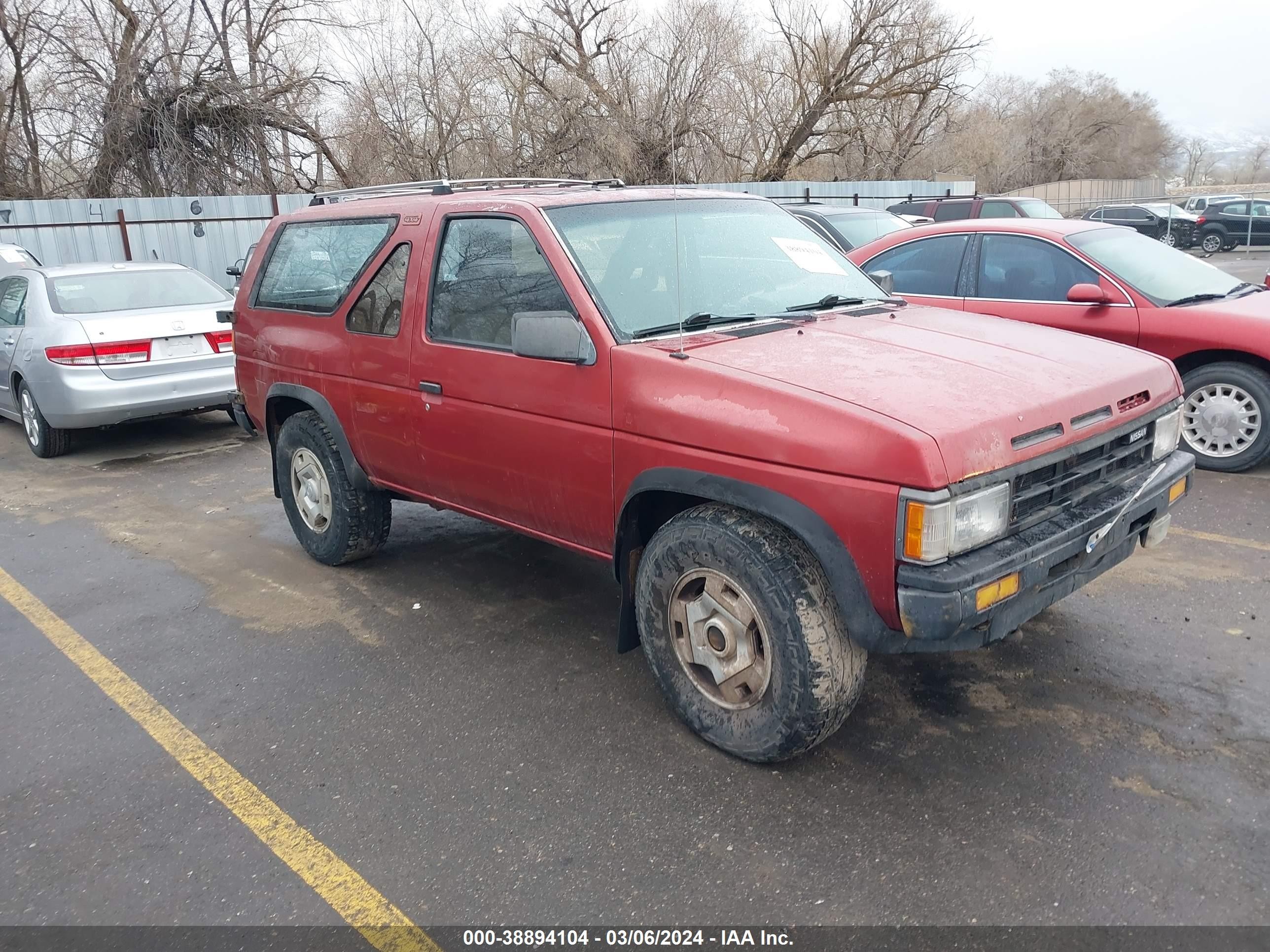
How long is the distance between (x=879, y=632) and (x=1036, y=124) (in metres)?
61.2

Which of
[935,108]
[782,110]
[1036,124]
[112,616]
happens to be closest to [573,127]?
[782,110]

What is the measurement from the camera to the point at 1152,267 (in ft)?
22.3

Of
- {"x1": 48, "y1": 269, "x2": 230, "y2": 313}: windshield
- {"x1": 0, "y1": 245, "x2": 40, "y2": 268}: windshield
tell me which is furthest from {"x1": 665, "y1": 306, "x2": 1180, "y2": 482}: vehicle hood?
{"x1": 0, "y1": 245, "x2": 40, "y2": 268}: windshield

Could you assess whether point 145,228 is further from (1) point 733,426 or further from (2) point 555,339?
(1) point 733,426

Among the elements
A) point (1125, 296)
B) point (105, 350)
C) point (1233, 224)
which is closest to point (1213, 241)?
point (1233, 224)

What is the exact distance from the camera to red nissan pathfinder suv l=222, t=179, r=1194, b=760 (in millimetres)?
2895

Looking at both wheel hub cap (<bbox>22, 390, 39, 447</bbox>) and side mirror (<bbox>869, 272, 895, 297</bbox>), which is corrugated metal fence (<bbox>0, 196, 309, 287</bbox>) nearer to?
wheel hub cap (<bbox>22, 390, 39, 447</bbox>)

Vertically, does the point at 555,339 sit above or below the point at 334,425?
above

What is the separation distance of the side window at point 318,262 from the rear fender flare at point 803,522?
2.06m

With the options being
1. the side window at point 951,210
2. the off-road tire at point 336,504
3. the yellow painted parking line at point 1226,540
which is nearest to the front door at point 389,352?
the off-road tire at point 336,504

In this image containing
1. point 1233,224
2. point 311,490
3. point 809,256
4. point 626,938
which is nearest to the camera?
point 626,938

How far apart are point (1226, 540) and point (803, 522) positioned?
345cm

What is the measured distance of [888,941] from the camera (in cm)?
256

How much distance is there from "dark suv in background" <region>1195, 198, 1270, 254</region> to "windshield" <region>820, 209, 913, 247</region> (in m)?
18.1
